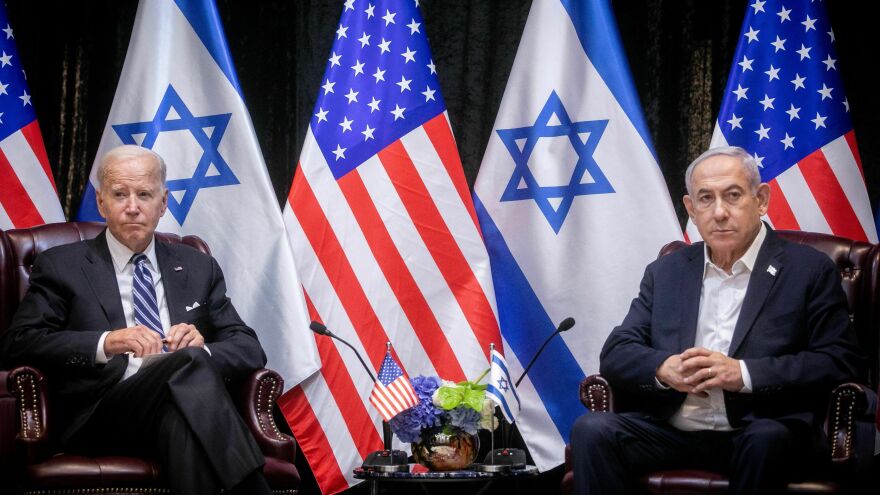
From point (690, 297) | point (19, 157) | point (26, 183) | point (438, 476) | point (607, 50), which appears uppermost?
point (607, 50)

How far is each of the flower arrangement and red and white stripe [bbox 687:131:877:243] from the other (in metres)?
1.65

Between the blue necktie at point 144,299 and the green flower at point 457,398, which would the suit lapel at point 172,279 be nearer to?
the blue necktie at point 144,299

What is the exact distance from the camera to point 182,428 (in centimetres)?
316

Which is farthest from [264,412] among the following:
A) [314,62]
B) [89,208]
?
[314,62]

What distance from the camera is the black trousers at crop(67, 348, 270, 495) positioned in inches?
123

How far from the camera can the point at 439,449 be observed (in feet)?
11.1

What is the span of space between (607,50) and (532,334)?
50.6 inches

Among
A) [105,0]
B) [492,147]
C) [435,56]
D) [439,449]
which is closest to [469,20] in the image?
[435,56]

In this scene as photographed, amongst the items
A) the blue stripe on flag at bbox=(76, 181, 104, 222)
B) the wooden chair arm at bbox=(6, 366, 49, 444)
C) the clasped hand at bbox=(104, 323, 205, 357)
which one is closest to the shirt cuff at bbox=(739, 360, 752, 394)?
the clasped hand at bbox=(104, 323, 205, 357)

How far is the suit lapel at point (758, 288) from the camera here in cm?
329

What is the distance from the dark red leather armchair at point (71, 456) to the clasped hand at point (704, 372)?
1269 mm

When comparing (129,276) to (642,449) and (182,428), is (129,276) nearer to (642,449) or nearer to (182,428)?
(182,428)

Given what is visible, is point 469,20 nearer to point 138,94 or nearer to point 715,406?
point 138,94

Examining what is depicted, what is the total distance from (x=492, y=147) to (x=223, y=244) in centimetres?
125
